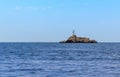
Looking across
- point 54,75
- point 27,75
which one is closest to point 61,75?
point 54,75

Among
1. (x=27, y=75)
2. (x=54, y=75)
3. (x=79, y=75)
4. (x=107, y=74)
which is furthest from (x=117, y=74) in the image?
(x=27, y=75)

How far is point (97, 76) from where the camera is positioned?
35.7 meters

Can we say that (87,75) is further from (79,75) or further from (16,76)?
(16,76)

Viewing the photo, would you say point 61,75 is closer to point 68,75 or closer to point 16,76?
point 68,75

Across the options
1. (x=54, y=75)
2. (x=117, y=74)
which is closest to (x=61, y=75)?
(x=54, y=75)

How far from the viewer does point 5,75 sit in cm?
3622

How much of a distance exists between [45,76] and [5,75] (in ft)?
12.8

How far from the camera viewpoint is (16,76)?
35750mm

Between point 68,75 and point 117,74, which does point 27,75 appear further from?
point 117,74

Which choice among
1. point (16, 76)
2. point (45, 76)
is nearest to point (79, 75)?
point (45, 76)

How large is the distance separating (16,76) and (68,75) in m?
5.02

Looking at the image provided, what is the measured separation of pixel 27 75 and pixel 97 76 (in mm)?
6749

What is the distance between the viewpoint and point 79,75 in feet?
121

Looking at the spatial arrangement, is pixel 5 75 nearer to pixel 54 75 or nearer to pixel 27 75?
pixel 27 75
